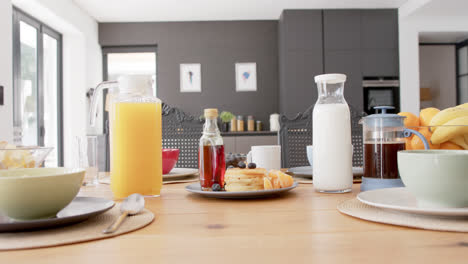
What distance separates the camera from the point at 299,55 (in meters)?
4.68

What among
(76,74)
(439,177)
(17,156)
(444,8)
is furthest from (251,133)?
(439,177)

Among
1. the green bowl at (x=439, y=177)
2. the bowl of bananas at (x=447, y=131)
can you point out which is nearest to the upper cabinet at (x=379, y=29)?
the bowl of bananas at (x=447, y=131)

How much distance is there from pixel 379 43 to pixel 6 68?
4197mm

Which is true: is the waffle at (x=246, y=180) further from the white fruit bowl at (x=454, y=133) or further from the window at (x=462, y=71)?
the window at (x=462, y=71)

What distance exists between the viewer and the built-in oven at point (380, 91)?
15.5 feet

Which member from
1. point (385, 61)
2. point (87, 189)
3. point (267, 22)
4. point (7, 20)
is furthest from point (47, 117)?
point (385, 61)

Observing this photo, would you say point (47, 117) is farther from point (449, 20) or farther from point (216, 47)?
point (449, 20)

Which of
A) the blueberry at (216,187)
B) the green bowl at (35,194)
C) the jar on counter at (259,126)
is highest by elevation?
the jar on counter at (259,126)

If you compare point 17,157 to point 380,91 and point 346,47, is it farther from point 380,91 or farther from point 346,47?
point 380,91

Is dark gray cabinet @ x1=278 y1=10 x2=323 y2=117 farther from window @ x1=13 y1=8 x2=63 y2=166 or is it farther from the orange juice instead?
the orange juice

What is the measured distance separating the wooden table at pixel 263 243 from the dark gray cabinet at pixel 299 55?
4.19 m

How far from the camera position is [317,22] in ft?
15.4

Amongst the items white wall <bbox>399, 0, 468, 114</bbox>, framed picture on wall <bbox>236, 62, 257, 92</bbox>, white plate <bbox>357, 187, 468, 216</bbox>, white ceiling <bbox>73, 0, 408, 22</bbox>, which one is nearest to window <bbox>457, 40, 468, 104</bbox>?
white wall <bbox>399, 0, 468, 114</bbox>

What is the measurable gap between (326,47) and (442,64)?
2182mm
